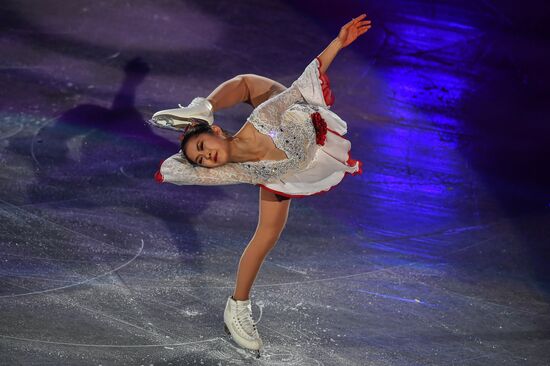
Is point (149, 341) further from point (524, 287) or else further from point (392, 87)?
point (392, 87)

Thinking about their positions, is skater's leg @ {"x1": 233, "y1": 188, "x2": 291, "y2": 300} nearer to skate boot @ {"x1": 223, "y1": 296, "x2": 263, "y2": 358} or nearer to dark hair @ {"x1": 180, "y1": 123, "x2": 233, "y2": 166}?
skate boot @ {"x1": 223, "y1": 296, "x2": 263, "y2": 358}

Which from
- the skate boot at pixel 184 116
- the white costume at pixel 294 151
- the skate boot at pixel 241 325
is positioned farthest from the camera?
the skate boot at pixel 241 325

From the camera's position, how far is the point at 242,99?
4.16 m

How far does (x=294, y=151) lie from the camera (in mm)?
3980

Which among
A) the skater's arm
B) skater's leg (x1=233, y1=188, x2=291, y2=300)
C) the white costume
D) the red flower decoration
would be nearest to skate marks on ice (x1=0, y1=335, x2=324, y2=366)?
skater's leg (x1=233, y1=188, x2=291, y2=300)

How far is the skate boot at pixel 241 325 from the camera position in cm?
403

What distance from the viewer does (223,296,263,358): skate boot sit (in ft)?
13.2

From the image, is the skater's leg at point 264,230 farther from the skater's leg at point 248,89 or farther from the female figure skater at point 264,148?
the skater's leg at point 248,89

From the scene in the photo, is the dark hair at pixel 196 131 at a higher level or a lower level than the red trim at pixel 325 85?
lower

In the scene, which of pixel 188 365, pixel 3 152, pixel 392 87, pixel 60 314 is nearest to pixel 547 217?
pixel 392 87

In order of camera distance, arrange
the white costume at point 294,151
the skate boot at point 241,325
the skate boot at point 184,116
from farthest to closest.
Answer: the skate boot at point 241,325 → the white costume at point 294,151 → the skate boot at point 184,116

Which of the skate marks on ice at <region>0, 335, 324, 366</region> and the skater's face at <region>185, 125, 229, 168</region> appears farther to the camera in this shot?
the skate marks on ice at <region>0, 335, 324, 366</region>

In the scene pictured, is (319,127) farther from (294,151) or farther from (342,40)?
(342,40)

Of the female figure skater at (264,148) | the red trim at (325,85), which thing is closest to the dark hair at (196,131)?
the female figure skater at (264,148)
